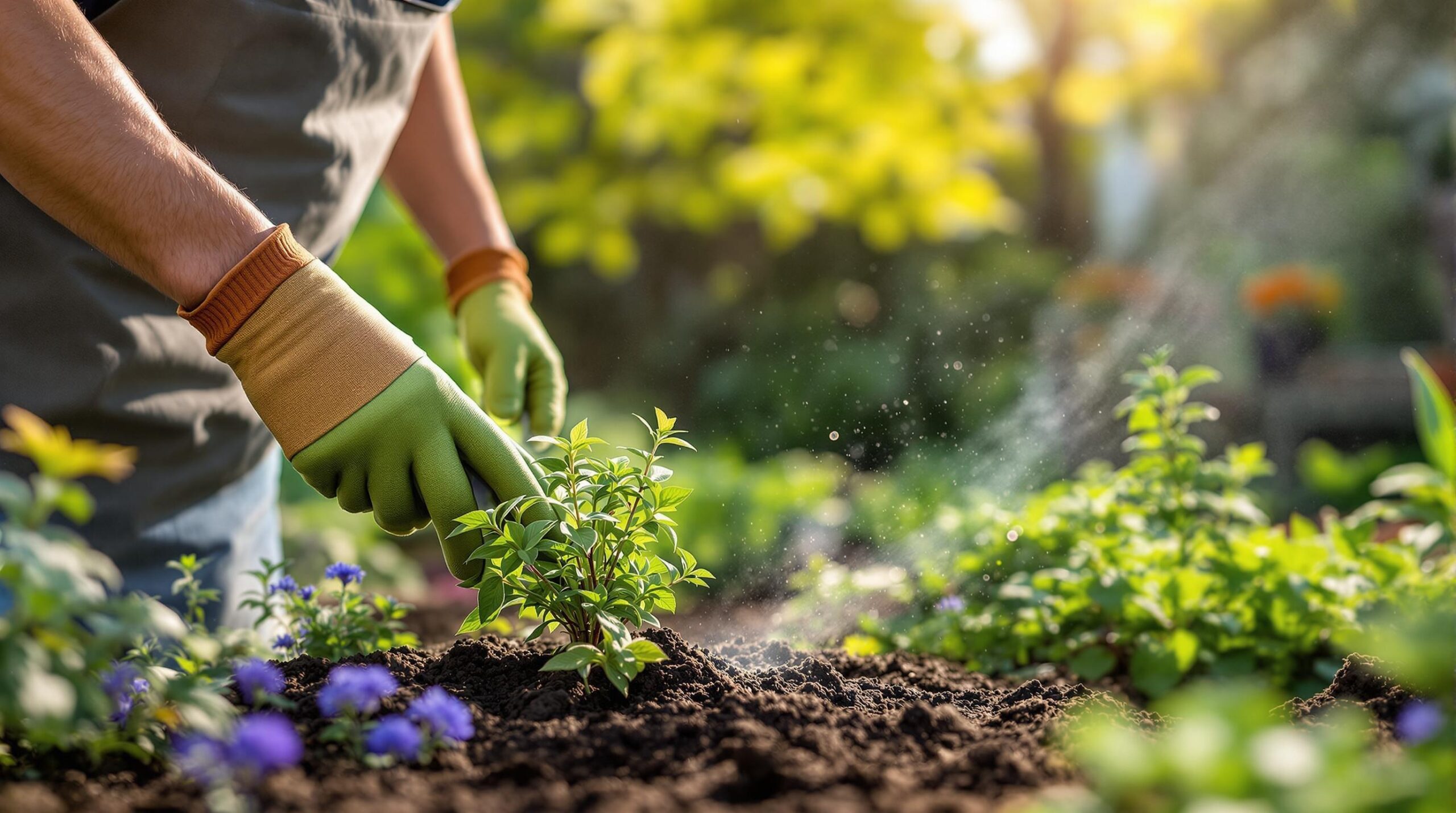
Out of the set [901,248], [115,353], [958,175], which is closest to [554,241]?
[958,175]

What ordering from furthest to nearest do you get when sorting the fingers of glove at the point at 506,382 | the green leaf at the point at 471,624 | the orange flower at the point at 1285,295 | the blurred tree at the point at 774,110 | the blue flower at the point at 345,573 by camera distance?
1. the orange flower at the point at 1285,295
2. the blurred tree at the point at 774,110
3. the fingers of glove at the point at 506,382
4. the blue flower at the point at 345,573
5. the green leaf at the point at 471,624

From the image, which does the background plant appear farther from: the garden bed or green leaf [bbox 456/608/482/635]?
green leaf [bbox 456/608/482/635]

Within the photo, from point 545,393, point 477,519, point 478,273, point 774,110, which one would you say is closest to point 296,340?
point 477,519

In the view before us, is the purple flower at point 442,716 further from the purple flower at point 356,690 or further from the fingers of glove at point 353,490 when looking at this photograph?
the fingers of glove at point 353,490

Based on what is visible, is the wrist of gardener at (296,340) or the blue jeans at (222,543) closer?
the wrist of gardener at (296,340)

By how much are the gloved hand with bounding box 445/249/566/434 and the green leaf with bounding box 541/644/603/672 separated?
2.44 feet

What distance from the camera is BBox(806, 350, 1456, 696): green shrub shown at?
1.54 metres

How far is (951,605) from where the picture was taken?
5.43 feet

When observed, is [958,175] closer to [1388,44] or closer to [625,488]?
[625,488]

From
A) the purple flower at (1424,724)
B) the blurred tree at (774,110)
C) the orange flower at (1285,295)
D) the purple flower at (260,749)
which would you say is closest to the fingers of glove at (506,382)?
the purple flower at (260,749)

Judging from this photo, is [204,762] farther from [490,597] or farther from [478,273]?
[478,273]

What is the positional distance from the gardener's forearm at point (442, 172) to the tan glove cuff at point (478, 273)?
0.02 metres

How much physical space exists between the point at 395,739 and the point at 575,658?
330mm

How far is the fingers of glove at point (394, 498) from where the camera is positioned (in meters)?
1.26
